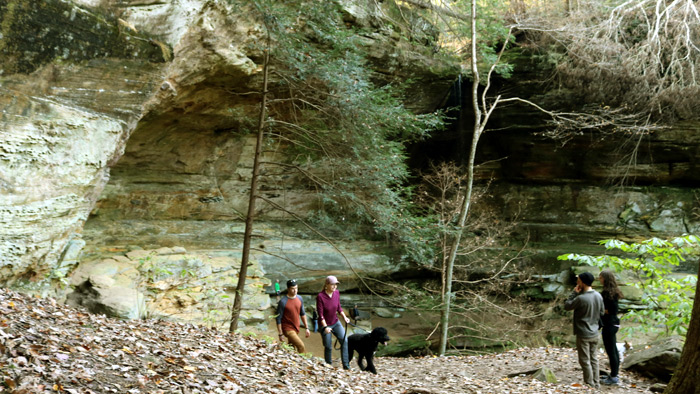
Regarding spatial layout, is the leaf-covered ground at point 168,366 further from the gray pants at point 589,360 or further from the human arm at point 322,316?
the human arm at point 322,316

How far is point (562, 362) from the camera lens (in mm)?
7996

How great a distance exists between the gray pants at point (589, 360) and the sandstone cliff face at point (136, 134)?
4.23 m

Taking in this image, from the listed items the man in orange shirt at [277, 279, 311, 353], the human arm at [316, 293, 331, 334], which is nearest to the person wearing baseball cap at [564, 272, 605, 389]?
the human arm at [316, 293, 331, 334]

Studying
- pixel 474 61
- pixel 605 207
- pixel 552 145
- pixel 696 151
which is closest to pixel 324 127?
pixel 474 61

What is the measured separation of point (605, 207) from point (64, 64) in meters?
16.7

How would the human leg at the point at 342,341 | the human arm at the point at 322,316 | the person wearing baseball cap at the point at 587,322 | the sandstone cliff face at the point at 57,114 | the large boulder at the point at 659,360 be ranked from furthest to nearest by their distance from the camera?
the human leg at the point at 342,341 → the human arm at the point at 322,316 → the sandstone cliff face at the point at 57,114 → the large boulder at the point at 659,360 → the person wearing baseball cap at the point at 587,322

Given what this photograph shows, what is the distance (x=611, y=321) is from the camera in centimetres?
646

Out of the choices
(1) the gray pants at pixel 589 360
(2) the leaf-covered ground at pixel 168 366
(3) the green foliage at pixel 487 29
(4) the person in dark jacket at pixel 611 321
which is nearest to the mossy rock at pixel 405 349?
(2) the leaf-covered ground at pixel 168 366

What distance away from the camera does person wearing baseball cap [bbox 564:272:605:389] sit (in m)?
6.15

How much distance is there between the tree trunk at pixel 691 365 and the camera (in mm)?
3326

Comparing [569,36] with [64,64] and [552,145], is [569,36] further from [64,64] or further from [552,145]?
[64,64]

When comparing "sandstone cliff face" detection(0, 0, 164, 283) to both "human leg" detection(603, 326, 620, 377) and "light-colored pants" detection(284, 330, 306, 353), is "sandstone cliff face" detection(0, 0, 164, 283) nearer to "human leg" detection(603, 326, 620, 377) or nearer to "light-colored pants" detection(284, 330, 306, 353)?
"light-colored pants" detection(284, 330, 306, 353)

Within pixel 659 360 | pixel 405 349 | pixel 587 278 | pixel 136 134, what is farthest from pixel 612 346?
pixel 136 134

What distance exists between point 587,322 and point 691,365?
9.48 feet
